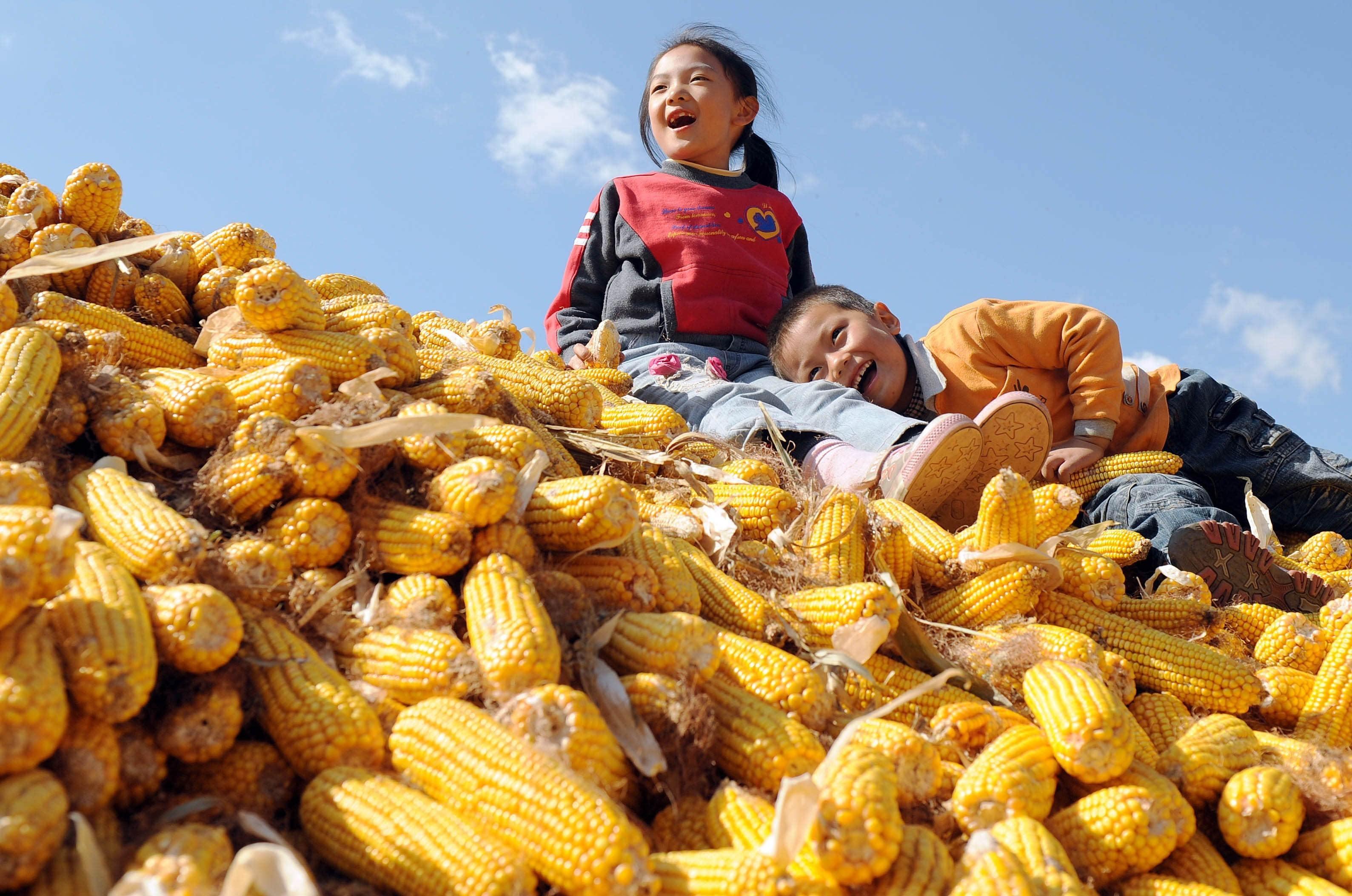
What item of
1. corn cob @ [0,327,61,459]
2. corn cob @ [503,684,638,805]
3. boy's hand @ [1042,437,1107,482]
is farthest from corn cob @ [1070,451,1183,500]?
corn cob @ [0,327,61,459]

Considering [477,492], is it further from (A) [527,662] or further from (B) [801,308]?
(B) [801,308]

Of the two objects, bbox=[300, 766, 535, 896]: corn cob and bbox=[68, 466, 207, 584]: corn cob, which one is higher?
bbox=[68, 466, 207, 584]: corn cob

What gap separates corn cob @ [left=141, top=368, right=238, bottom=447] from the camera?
280 cm

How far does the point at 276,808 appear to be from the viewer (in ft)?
6.48

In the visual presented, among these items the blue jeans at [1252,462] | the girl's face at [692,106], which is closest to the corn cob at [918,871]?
the blue jeans at [1252,462]

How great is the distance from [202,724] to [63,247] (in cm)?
247

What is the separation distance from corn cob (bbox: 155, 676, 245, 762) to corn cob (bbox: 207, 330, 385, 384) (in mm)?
1289

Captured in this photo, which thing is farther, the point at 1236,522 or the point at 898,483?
the point at 1236,522

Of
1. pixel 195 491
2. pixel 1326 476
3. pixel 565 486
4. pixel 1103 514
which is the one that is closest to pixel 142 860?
pixel 195 491

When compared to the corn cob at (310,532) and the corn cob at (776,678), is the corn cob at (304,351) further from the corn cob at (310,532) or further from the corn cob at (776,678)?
the corn cob at (776,678)

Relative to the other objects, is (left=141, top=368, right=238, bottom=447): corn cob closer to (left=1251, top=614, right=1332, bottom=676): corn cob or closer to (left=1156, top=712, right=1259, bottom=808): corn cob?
(left=1156, top=712, right=1259, bottom=808): corn cob

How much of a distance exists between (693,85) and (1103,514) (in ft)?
11.6

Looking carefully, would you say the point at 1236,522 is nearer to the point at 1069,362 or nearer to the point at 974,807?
the point at 1069,362

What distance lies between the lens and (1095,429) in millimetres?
5090
